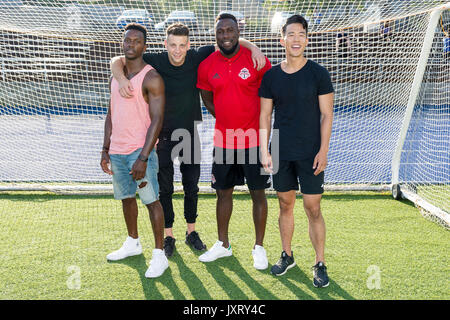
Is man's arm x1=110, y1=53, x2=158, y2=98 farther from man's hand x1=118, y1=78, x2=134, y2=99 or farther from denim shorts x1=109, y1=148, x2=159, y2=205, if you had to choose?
denim shorts x1=109, y1=148, x2=159, y2=205

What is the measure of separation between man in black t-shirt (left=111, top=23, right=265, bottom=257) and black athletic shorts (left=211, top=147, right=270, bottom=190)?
0.33m

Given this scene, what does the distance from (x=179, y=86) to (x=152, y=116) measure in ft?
1.62

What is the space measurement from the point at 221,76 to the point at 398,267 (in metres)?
2.00

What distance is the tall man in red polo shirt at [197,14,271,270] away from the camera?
134 inches

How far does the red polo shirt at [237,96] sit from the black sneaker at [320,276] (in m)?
1.01

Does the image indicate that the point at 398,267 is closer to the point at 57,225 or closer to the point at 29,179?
the point at 57,225

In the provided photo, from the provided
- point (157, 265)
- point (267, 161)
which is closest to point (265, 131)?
point (267, 161)

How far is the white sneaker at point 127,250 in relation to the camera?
3666 millimetres

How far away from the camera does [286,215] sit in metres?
3.41

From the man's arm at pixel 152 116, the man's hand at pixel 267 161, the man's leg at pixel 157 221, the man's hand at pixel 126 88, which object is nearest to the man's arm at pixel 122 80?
the man's hand at pixel 126 88

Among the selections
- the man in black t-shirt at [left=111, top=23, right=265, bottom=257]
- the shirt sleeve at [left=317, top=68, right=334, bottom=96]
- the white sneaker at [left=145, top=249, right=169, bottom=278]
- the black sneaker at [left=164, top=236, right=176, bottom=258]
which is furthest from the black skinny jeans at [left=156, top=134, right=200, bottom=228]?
the shirt sleeve at [left=317, top=68, right=334, bottom=96]

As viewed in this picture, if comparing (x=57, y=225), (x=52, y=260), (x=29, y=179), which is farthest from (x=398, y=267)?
(x=29, y=179)
